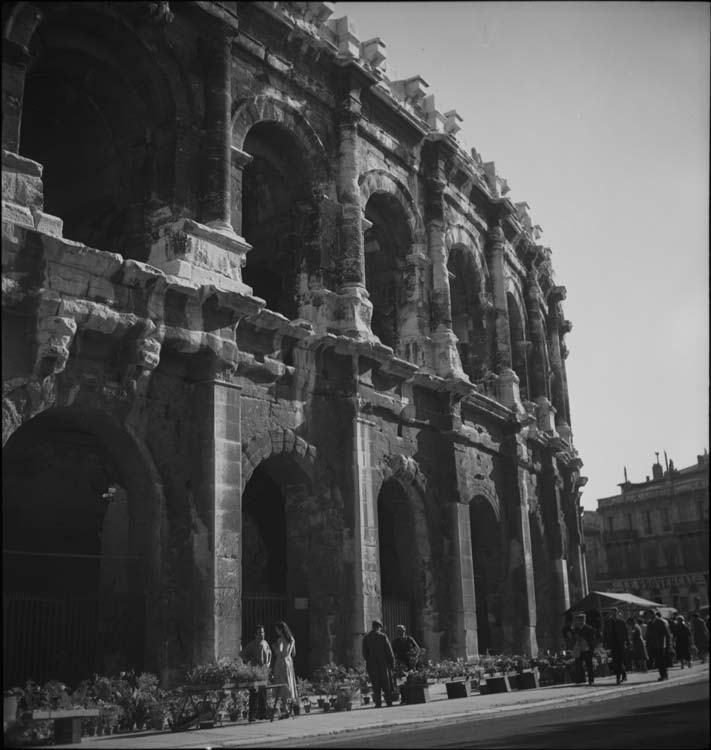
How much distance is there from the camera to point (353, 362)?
1430cm

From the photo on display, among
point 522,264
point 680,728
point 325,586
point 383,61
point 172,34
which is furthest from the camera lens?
point 522,264

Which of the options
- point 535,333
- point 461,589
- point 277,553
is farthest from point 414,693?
point 535,333

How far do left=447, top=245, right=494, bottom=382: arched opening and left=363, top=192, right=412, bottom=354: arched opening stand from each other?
265cm

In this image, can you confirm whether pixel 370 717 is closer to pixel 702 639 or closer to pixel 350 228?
pixel 702 639

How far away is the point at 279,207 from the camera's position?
50.5 ft

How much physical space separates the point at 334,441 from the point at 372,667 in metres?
A: 3.60

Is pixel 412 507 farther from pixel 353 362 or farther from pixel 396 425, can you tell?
pixel 353 362

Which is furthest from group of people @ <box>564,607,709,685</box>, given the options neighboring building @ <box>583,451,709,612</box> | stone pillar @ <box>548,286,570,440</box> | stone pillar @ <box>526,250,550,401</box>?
stone pillar @ <box>548,286,570,440</box>

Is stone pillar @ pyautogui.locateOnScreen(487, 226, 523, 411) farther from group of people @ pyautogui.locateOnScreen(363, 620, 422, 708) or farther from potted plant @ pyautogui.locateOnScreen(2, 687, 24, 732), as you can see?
potted plant @ pyautogui.locateOnScreen(2, 687, 24, 732)

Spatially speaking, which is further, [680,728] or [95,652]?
[95,652]

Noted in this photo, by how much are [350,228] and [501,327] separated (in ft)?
22.0

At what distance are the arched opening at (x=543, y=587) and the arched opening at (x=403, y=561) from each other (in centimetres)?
587

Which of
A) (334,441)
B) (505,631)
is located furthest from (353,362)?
(505,631)

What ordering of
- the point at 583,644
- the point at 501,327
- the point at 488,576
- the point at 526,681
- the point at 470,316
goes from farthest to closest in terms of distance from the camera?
the point at 501,327 → the point at 470,316 → the point at 488,576 → the point at 583,644 → the point at 526,681
